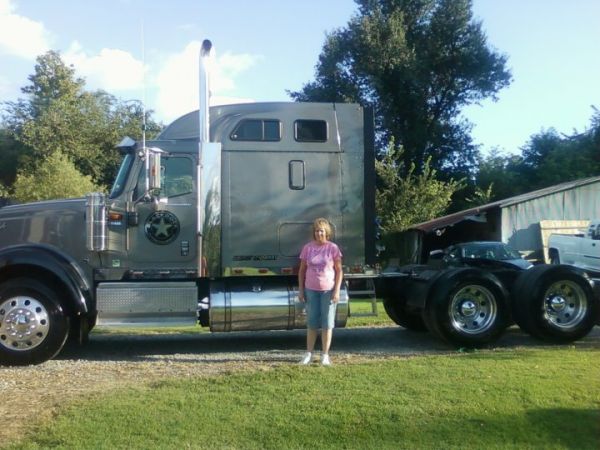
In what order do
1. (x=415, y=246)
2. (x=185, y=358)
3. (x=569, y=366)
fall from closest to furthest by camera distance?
(x=569, y=366), (x=185, y=358), (x=415, y=246)

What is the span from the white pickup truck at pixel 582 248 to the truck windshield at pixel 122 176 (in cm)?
1097

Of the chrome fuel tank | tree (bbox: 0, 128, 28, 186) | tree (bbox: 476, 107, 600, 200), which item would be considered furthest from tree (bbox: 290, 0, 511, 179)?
the chrome fuel tank

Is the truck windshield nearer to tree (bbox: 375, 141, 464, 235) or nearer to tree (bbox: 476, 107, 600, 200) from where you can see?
tree (bbox: 375, 141, 464, 235)

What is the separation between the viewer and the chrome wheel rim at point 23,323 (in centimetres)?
829

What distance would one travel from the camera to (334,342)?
10.2 meters

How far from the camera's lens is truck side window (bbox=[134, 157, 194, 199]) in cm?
896

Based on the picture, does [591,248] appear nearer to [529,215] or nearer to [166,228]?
[529,215]

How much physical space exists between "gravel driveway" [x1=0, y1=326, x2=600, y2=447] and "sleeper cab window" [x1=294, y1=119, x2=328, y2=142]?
2899mm

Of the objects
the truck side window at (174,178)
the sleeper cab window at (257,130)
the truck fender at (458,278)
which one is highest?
the sleeper cab window at (257,130)

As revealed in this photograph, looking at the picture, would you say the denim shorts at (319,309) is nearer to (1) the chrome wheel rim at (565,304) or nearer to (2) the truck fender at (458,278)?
(2) the truck fender at (458,278)

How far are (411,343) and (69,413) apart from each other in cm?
562

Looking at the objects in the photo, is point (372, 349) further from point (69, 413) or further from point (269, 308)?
point (69, 413)

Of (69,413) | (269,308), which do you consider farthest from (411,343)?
(69,413)

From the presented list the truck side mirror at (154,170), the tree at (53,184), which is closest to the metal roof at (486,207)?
the tree at (53,184)
